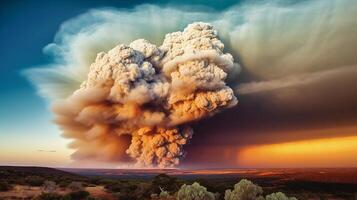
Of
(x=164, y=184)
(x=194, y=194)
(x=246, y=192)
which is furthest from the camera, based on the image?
(x=164, y=184)

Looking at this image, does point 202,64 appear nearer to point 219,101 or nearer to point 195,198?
point 219,101

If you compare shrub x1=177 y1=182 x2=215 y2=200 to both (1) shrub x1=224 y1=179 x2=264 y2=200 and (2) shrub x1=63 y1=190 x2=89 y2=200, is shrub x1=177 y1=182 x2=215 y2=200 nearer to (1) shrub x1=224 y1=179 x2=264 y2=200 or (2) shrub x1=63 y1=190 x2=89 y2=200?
(1) shrub x1=224 y1=179 x2=264 y2=200

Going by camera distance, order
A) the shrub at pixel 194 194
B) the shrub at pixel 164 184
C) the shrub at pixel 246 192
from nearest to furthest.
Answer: the shrub at pixel 246 192
the shrub at pixel 194 194
the shrub at pixel 164 184

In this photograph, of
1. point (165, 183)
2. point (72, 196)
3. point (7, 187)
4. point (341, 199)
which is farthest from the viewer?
point (341, 199)

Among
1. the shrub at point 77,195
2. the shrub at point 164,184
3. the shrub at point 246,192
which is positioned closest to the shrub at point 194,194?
the shrub at point 246,192

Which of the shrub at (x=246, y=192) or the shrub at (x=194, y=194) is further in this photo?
the shrub at (x=194, y=194)

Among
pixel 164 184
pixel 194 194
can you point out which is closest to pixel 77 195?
pixel 194 194

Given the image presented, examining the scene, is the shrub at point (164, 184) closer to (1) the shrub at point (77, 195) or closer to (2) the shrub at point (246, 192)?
(1) the shrub at point (77, 195)

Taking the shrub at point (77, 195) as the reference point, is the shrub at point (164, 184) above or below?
above

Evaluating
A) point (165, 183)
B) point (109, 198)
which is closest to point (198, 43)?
point (165, 183)

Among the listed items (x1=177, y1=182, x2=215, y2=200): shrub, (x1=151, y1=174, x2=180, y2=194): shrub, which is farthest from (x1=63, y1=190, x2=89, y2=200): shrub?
(x1=177, y1=182, x2=215, y2=200): shrub

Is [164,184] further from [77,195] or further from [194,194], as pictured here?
[194,194]
